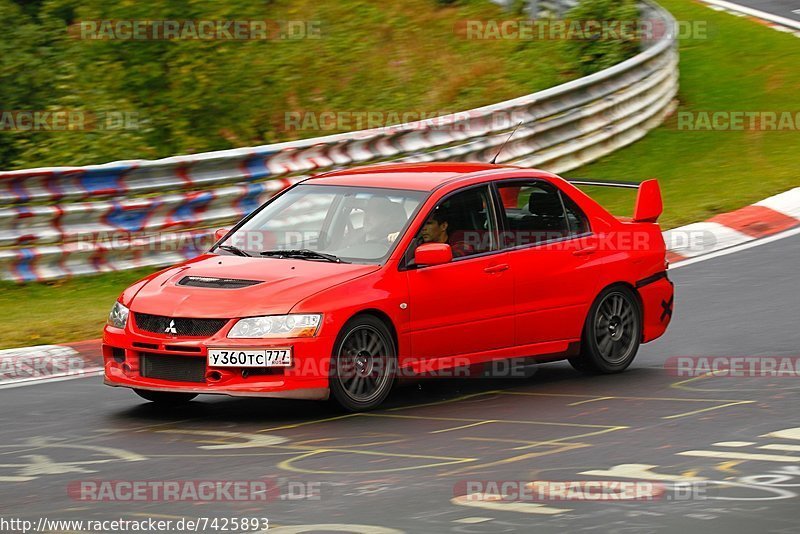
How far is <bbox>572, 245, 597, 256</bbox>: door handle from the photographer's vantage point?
10.2m

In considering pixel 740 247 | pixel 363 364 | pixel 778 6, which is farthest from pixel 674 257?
pixel 778 6

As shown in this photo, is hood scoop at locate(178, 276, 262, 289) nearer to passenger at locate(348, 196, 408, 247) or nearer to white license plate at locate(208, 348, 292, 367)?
white license plate at locate(208, 348, 292, 367)

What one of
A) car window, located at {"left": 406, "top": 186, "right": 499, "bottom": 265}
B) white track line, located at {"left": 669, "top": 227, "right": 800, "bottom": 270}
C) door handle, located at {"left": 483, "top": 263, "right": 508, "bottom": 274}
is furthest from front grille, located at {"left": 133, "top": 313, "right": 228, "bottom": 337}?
white track line, located at {"left": 669, "top": 227, "right": 800, "bottom": 270}

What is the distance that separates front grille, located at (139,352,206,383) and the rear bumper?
3.54 m

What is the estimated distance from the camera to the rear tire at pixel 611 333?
33.8ft

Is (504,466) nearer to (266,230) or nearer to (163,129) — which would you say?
(266,230)

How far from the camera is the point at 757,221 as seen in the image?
1584 cm

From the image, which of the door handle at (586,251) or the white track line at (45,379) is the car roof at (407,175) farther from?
the white track line at (45,379)

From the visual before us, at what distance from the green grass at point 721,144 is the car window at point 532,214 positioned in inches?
224

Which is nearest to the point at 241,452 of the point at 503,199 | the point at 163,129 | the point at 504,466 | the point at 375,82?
the point at 504,466

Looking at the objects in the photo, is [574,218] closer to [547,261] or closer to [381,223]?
[547,261]

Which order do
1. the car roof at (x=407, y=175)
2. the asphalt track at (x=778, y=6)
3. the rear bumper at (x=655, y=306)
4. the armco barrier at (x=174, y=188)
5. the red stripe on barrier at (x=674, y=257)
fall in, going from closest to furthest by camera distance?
the car roof at (x=407, y=175) < the rear bumper at (x=655, y=306) < the armco barrier at (x=174, y=188) < the red stripe on barrier at (x=674, y=257) < the asphalt track at (x=778, y=6)

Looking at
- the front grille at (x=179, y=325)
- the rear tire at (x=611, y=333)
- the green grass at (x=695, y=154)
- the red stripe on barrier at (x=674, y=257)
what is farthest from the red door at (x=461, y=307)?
the red stripe on barrier at (x=674, y=257)

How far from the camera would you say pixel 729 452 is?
25.4 feet
